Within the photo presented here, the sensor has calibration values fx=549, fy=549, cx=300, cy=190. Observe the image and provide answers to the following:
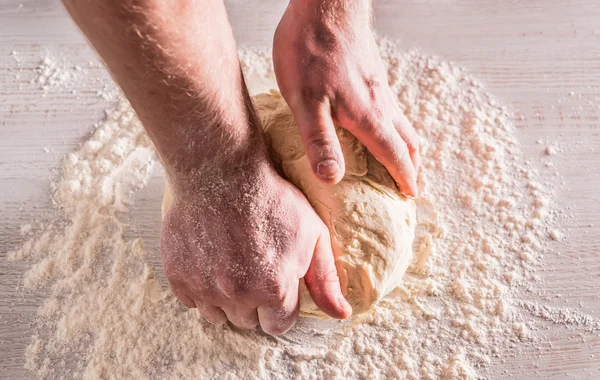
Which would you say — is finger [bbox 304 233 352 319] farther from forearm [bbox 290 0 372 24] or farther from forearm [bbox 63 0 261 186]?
forearm [bbox 290 0 372 24]

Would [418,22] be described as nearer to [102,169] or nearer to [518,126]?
[518,126]

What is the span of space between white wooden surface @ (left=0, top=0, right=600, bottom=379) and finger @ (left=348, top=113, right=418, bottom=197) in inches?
17.3

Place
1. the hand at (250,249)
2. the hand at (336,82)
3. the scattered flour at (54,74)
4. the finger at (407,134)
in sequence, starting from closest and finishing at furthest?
1. the hand at (250,249)
2. the hand at (336,82)
3. the finger at (407,134)
4. the scattered flour at (54,74)

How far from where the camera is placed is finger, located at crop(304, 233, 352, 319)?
3.31 feet

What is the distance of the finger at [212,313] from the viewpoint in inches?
41.1

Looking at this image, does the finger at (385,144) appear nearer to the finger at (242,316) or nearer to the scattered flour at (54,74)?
the finger at (242,316)

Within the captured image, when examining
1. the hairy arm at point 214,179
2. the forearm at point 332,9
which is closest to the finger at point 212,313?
the hairy arm at point 214,179

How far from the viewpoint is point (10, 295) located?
1.22 metres

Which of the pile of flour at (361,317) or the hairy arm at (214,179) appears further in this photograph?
the pile of flour at (361,317)

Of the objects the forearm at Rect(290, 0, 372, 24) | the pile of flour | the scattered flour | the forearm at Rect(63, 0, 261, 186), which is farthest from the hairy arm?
the scattered flour

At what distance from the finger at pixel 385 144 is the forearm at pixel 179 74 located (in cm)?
23

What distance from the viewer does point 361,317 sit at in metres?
1.18

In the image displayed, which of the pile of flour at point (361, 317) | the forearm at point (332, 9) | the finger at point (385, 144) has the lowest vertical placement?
the pile of flour at point (361, 317)

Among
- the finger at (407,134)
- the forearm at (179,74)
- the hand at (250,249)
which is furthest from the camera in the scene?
the finger at (407,134)
